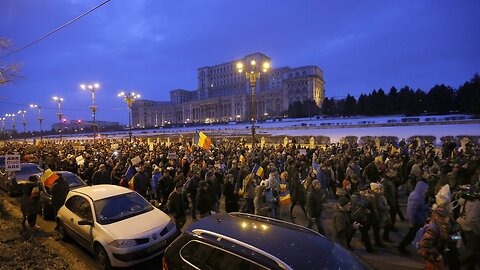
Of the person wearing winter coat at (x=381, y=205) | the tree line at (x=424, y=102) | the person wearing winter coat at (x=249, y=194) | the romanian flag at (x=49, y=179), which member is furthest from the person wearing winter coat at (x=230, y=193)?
the tree line at (x=424, y=102)

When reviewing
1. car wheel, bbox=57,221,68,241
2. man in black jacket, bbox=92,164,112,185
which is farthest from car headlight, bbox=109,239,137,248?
man in black jacket, bbox=92,164,112,185

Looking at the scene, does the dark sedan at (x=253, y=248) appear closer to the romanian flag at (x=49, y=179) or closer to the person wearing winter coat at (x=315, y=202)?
the person wearing winter coat at (x=315, y=202)

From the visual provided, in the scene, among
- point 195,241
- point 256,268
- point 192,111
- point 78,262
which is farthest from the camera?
point 192,111

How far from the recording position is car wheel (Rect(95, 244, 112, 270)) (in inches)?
220

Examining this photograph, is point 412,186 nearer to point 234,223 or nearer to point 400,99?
point 234,223

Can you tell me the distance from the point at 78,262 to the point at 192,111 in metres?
146

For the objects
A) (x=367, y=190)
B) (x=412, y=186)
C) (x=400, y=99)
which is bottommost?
(x=412, y=186)

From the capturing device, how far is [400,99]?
6156cm

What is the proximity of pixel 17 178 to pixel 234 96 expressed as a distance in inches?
4840

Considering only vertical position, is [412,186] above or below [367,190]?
below

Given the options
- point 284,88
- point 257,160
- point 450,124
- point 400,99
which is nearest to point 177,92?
point 284,88

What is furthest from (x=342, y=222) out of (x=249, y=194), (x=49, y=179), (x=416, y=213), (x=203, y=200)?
(x=49, y=179)

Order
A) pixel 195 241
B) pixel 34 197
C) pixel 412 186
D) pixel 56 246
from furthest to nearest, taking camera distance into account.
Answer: pixel 412 186
pixel 34 197
pixel 56 246
pixel 195 241

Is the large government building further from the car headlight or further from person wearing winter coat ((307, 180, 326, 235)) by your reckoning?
the car headlight
